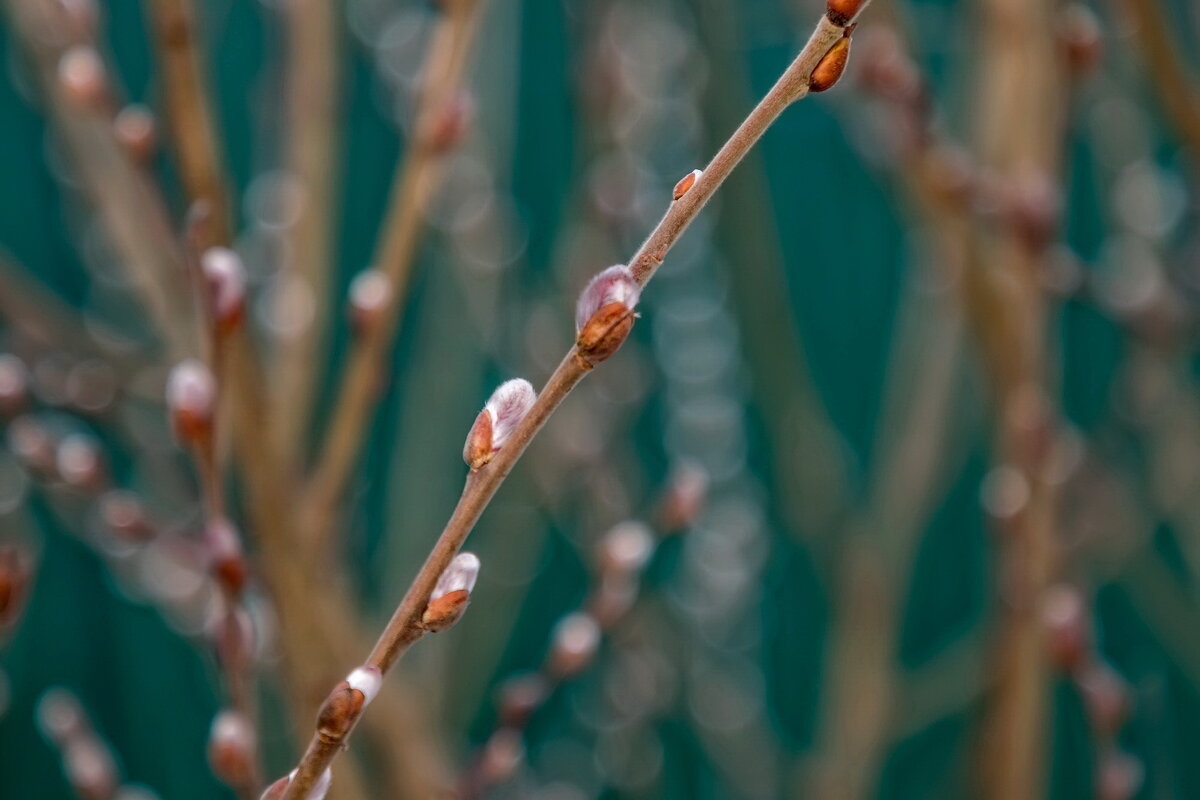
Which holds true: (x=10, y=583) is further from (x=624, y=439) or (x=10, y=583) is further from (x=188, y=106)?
(x=624, y=439)

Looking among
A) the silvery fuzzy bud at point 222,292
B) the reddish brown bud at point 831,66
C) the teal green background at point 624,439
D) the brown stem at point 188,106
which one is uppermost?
the brown stem at point 188,106

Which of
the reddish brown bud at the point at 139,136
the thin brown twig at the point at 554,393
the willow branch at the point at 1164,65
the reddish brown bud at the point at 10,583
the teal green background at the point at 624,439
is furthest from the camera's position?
the teal green background at the point at 624,439

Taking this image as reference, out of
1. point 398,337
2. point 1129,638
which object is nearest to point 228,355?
point 398,337

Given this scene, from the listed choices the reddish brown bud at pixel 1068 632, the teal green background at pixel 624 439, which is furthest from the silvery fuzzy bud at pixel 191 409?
the teal green background at pixel 624 439

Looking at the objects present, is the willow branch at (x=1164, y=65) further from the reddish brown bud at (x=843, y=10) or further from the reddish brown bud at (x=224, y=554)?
the reddish brown bud at (x=224, y=554)

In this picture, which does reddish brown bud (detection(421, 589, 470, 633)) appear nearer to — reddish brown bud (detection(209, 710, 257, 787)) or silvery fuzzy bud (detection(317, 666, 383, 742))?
silvery fuzzy bud (detection(317, 666, 383, 742))

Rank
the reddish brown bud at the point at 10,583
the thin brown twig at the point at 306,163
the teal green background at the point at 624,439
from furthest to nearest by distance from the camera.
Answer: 1. the teal green background at the point at 624,439
2. the thin brown twig at the point at 306,163
3. the reddish brown bud at the point at 10,583

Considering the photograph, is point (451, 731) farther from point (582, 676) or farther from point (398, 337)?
point (398, 337)
